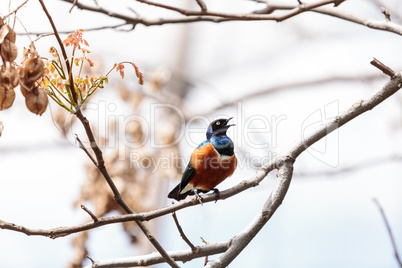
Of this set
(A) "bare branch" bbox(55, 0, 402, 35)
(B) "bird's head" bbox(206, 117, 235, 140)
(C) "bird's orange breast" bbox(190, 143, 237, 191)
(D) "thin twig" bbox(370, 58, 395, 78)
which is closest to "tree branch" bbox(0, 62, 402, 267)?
(D) "thin twig" bbox(370, 58, 395, 78)

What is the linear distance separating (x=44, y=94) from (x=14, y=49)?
231 millimetres

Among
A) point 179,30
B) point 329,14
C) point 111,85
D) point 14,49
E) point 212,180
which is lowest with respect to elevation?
point 212,180

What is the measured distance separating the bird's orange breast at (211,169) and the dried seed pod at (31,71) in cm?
212

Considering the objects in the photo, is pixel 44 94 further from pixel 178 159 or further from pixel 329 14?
pixel 178 159

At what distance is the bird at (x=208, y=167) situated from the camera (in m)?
4.09

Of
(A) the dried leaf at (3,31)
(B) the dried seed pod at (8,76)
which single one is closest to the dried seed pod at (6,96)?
(B) the dried seed pod at (8,76)

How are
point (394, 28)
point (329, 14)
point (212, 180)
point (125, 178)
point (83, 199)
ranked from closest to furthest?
point (394, 28) → point (329, 14) → point (212, 180) → point (83, 199) → point (125, 178)

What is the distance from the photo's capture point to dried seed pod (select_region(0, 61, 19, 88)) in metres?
2.15

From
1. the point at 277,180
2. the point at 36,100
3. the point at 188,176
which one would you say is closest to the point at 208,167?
the point at 188,176

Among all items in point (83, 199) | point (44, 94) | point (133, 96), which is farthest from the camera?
point (133, 96)

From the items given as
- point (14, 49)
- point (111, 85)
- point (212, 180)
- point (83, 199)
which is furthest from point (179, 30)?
point (14, 49)

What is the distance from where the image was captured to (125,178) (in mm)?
5707

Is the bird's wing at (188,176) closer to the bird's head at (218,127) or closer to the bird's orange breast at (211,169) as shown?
the bird's orange breast at (211,169)

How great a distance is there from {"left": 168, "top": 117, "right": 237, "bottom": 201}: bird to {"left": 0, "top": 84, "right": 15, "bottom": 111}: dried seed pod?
1996mm
